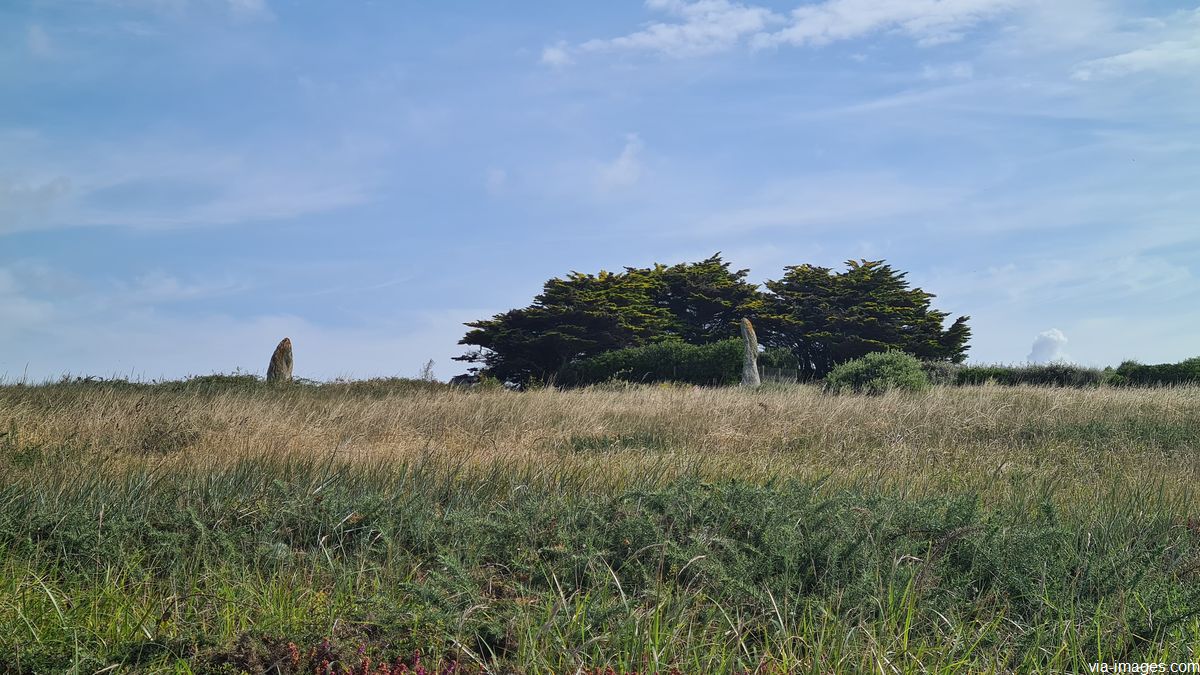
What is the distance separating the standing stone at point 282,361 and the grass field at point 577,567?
41.0 ft

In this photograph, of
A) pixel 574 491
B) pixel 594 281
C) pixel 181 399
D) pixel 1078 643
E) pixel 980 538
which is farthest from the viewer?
pixel 594 281

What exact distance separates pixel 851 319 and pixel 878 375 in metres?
10.6

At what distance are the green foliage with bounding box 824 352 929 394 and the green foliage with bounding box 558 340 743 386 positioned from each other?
13.0 feet

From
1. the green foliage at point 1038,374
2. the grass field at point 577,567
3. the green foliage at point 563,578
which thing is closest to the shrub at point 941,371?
the green foliage at point 1038,374

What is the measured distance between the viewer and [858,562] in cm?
434

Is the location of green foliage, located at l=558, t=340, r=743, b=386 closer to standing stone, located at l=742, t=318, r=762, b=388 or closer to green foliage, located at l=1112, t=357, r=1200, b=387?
standing stone, located at l=742, t=318, r=762, b=388

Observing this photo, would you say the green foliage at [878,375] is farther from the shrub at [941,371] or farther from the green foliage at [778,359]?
the green foliage at [778,359]

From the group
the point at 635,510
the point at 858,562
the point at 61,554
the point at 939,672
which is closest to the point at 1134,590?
the point at 858,562

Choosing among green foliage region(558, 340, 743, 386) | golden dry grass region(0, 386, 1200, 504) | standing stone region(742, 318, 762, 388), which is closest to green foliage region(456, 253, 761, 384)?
green foliage region(558, 340, 743, 386)

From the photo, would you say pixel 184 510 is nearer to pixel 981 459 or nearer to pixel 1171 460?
pixel 981 459

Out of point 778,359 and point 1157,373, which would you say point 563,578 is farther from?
point 1157,373

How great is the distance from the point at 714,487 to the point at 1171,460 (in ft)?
24.6

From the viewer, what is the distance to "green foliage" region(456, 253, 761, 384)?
27859 mm

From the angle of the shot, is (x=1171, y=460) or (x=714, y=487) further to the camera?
(x=1171, y=460)
